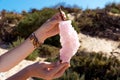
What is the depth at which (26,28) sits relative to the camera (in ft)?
53.8

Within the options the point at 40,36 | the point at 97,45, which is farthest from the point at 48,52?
the point at 40,36

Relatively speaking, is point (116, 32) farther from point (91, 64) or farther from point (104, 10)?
point (91, 64)

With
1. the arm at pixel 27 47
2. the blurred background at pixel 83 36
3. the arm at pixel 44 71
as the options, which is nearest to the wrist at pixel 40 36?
the arm at pixel 27 47

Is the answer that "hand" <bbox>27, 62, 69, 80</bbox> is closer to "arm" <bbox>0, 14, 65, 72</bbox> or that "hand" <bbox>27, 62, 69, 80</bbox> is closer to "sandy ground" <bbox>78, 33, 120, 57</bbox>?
"arm" <bbox>0, 14, 65, 72</bbox>

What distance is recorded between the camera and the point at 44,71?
233 centimetres

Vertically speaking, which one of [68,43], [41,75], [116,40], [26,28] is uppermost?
[68,43]

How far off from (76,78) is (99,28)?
8.49 meters

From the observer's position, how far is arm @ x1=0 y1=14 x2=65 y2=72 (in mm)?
2240

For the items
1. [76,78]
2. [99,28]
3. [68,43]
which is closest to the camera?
[68,43]

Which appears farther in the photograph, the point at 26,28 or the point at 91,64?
the point at 26,28

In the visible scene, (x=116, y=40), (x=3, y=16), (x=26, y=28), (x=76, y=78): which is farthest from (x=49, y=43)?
(x=76, y=78)

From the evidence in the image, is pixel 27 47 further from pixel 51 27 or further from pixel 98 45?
pixel 98 45

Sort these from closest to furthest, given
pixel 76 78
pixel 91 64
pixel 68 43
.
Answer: pixel 68 43 < pixel 76 78 < pixel 91 64

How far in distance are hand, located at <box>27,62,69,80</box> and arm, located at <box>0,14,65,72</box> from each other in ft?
0.34
